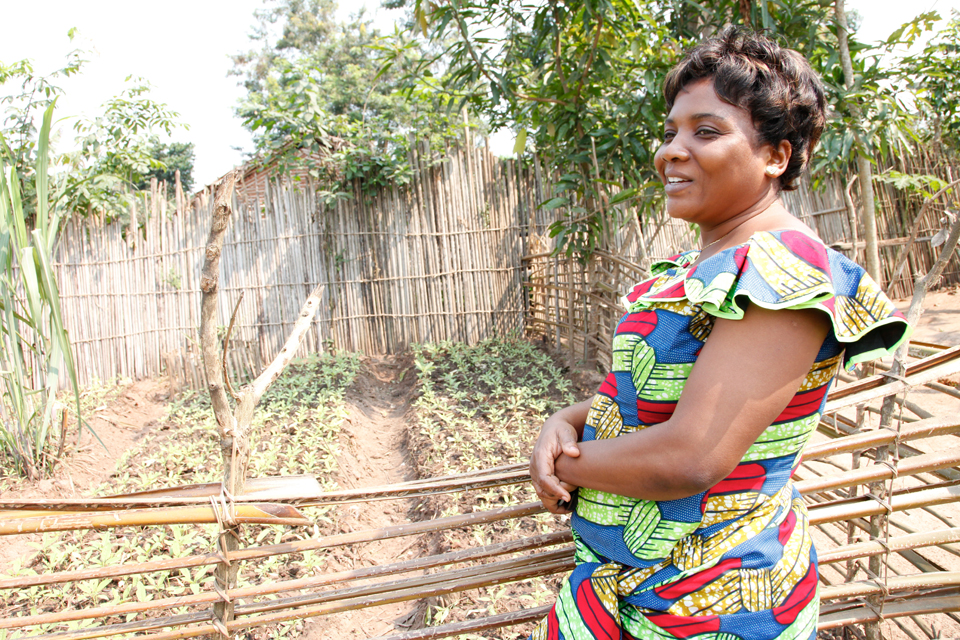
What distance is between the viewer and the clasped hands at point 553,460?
103 cm

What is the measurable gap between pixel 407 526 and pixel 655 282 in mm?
924

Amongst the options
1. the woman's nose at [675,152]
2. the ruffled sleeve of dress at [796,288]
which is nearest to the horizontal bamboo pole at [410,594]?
the ruffled sleeve of dress at [796,288]

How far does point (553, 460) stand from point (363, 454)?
12.3ft

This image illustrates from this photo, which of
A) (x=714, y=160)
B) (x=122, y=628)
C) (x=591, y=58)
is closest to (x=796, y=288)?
(x=714, y=160)

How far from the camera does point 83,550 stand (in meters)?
3.17

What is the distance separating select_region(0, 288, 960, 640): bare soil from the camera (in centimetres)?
276

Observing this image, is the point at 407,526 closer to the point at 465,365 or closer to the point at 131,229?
the point at 465,365

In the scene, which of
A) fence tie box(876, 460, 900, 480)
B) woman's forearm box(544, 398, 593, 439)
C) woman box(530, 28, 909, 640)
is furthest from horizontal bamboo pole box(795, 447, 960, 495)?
woman's forearm box(544, 398, 593, 439)

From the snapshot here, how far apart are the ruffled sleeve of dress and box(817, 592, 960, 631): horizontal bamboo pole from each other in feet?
3.79

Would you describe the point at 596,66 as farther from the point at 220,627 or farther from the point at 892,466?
the point at 220,627

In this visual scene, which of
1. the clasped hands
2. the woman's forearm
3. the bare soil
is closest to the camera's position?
the clasped hands

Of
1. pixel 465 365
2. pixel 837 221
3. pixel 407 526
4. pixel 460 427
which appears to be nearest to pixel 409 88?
pixel 465 365

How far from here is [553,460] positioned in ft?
3.46

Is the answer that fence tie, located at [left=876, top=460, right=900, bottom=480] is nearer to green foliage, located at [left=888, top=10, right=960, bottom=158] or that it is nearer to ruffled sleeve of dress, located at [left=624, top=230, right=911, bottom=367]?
ruffled sleeve of dress, located at [left=624, top=230, right=911, bottom=367]
